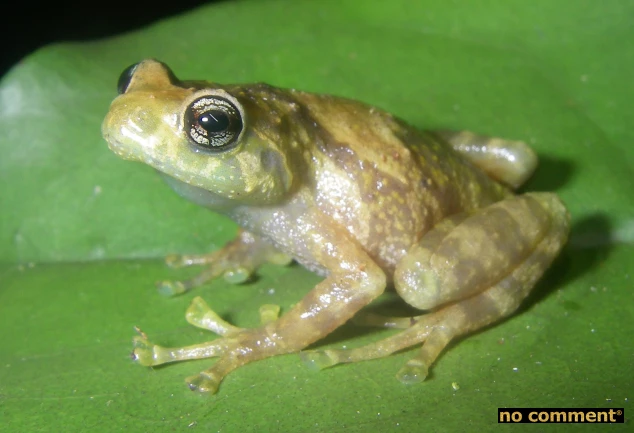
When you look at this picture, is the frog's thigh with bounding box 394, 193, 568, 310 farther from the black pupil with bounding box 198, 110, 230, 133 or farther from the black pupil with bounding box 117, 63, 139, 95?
the black pupil with bounding box 117, 63, 139, 95

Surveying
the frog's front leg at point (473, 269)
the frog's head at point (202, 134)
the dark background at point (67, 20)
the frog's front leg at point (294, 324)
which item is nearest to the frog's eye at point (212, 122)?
the frog's head at point (202, 134)

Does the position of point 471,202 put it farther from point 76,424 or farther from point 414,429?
point 76,424

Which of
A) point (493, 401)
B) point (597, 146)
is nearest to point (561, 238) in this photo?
point (597, 146)

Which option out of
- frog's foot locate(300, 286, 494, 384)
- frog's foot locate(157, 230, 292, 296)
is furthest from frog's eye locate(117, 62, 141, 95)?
frog's foot locate(300, 286, 494, 384)

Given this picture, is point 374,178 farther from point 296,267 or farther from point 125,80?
point 125,80

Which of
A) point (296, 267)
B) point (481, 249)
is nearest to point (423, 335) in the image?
point (481, 249)

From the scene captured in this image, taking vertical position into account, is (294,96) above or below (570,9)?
below

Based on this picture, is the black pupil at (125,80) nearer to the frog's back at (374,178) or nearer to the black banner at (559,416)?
the frog's back at (374,178)
